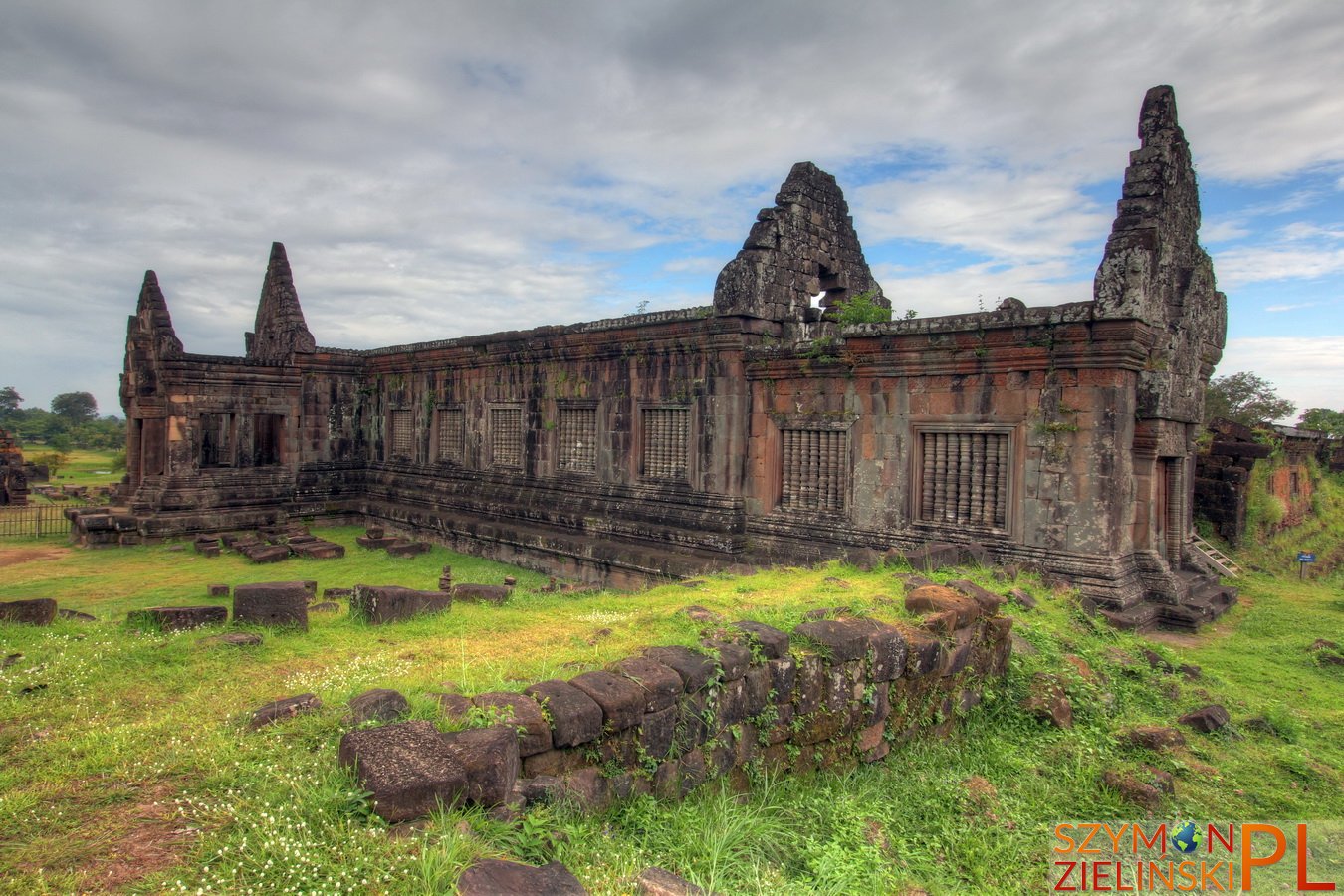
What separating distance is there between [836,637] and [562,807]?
2020 millimetres

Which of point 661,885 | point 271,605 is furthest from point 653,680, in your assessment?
point 271,605

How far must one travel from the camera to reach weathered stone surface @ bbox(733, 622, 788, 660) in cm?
431

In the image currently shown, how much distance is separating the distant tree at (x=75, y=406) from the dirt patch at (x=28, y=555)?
59.4 metres

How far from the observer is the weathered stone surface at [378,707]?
3.41m

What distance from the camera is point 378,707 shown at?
3.47 meters

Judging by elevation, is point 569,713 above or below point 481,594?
above

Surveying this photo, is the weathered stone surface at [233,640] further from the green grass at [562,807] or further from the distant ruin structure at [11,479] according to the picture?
the distant ruin structure at [11,479]

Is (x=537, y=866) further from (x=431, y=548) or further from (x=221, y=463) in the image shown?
(x=221, y=463)

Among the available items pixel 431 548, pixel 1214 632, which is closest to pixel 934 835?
pixel 1214 632

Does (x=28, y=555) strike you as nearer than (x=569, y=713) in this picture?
No

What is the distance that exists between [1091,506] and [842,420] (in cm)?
282

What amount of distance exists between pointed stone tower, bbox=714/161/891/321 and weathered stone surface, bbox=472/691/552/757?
24.3 feet

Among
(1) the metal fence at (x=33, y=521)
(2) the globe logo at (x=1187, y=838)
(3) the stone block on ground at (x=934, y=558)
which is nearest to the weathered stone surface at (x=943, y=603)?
(3) the stone block on ground at (x=934, y=558)

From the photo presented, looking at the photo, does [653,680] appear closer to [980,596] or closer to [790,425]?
[980,596]
